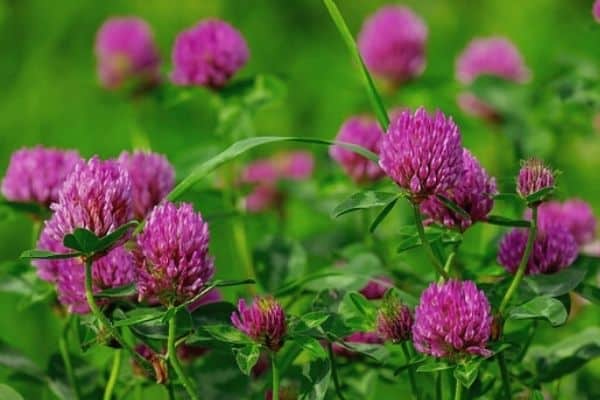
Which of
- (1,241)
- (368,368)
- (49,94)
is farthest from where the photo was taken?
(49,94)

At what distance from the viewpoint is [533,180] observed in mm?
1074

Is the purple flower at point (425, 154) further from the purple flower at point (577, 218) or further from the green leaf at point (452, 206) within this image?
the purple flower at point (577, 218)

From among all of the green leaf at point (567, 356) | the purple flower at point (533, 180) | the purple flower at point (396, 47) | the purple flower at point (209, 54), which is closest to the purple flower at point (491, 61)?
the purple flower at point (396, 47)

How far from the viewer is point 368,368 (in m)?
1.41

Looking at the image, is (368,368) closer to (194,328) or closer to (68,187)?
(194,328)

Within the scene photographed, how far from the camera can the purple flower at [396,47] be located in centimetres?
216

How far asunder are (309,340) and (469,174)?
0.21 meters

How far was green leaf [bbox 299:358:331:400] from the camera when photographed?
112cm

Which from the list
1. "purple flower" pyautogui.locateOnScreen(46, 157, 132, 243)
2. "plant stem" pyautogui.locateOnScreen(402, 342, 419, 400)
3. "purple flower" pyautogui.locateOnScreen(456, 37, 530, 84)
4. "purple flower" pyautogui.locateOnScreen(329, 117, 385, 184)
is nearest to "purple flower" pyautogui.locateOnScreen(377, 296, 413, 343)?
"plant stem" pyautogui.locateOnScreen(402, 342, 419, 400)

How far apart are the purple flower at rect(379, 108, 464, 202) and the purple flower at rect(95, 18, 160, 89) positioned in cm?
116

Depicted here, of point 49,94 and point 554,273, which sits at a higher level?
point 49,94

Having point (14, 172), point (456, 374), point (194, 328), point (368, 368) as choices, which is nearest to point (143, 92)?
point (14, 172)

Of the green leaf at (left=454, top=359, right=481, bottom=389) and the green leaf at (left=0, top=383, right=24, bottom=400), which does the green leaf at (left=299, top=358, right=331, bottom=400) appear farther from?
the green leaf at (left=0, top=383, right=24, bottom=400)

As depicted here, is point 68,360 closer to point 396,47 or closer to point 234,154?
point 234,154
